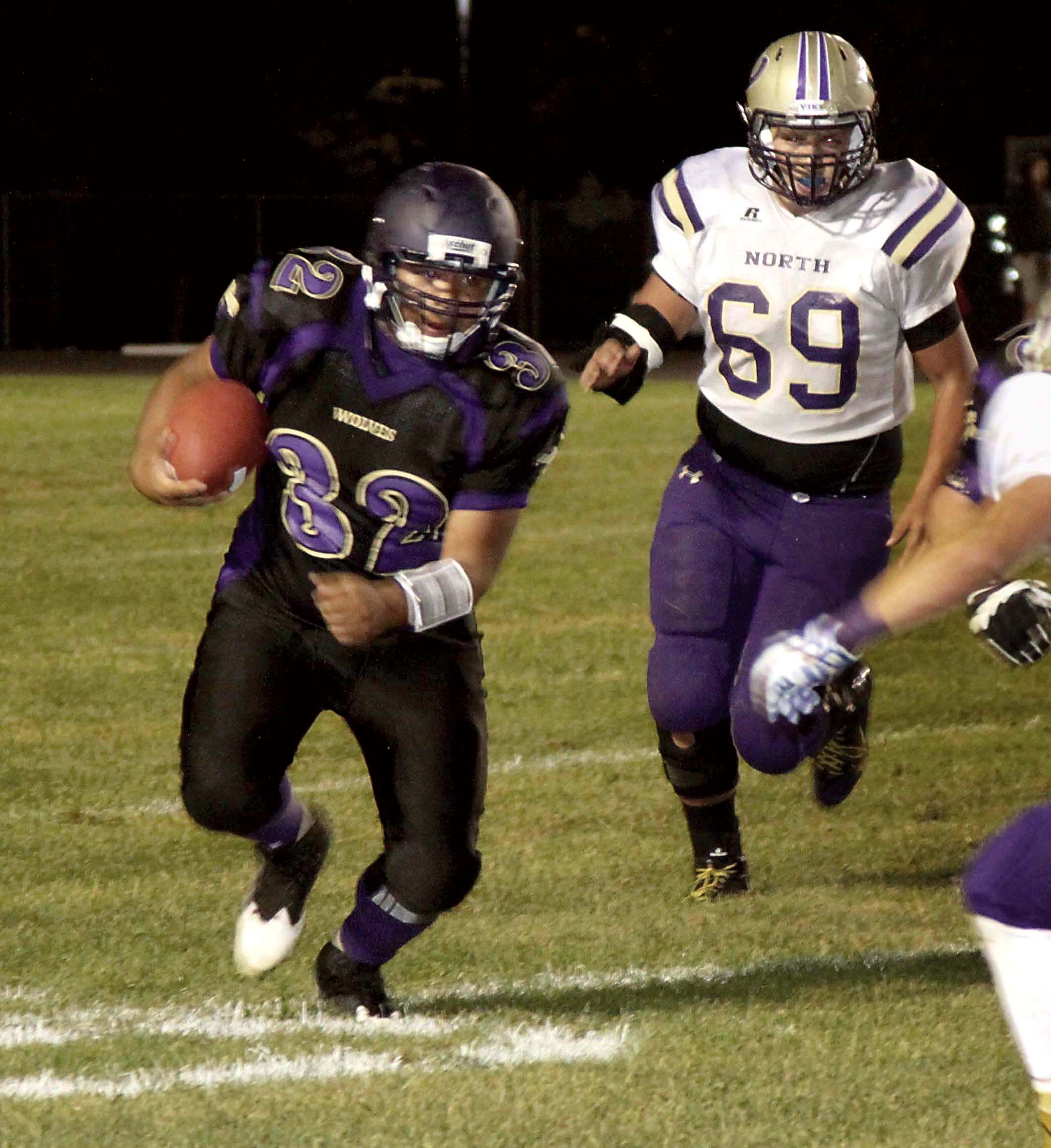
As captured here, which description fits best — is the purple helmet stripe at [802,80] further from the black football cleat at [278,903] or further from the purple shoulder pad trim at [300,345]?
the black football cleat at [278,903]

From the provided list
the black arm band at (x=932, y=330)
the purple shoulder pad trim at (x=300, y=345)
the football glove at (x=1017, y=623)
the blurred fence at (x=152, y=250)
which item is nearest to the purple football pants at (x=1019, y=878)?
the football glove at (x=1017, y=623)

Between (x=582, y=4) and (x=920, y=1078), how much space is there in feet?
85.2

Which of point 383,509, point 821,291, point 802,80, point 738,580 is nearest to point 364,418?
point 383,509

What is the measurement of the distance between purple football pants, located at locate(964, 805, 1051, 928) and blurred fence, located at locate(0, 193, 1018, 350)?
66.4 feet

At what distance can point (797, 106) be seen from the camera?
432cm

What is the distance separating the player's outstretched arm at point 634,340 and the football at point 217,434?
2.77ft

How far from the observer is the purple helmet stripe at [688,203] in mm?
4570

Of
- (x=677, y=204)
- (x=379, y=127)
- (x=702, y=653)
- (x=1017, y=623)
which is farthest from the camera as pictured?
(x=379, y=127)

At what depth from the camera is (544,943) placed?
161 inches

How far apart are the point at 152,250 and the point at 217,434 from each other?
2020cm

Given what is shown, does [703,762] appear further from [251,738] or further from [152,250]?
[152,250]

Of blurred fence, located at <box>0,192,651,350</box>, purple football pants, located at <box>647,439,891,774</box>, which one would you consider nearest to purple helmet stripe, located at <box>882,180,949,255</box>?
purple football pants, located at <box>647,439,891,774</box>

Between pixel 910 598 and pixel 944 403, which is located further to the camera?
pixel 944 403

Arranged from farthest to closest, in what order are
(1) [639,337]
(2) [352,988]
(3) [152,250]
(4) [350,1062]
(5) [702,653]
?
(3) [152,250] → (1) [639,337] → (5) [702,653] → (2) [352,988] → (4) [350,1062]
